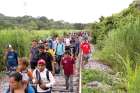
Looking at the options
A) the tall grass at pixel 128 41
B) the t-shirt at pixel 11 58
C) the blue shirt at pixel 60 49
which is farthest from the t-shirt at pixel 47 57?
the tall grass at pixel 128 41

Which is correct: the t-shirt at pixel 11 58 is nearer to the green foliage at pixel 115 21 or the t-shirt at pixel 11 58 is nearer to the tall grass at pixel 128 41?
the tall grass at pixel 128 41

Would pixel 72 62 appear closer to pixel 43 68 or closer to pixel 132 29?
pixel 43 68

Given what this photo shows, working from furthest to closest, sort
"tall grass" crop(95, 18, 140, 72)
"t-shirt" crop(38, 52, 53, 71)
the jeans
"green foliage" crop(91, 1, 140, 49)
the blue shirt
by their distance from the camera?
"green foliage" crop(91, 1, 140, 49) < "tall grass" crop(95, 18, 140, 72) < the blue shirt < the jeans < "t-shirt" crop(38, 52, 53, 71)

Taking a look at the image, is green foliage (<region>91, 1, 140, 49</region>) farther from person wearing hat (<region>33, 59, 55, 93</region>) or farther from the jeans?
person wearing hat (<region>33, 59, 55, 93</region>)

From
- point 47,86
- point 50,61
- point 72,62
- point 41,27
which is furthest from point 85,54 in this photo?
point 41,27

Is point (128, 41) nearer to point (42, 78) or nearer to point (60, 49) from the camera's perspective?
point (60, 49)

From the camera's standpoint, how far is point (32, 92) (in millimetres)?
8609

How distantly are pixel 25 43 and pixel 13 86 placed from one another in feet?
86.1

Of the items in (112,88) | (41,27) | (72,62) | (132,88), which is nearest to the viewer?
(132,88)

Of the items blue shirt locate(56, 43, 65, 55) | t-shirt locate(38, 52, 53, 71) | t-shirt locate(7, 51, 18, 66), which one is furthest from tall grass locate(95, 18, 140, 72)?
t-shirt locate(38, 52, 53, 71)

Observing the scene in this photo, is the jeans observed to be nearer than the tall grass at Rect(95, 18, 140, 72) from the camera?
Yes

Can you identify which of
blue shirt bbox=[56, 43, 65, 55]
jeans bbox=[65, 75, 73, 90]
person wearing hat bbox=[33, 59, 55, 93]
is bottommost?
jeans bbox=[65, 75, 73, 90]

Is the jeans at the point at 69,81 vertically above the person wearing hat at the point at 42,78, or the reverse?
the person wearing hat at the point at 42,78

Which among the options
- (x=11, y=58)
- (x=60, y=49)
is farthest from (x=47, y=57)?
(x=60, y=49)
